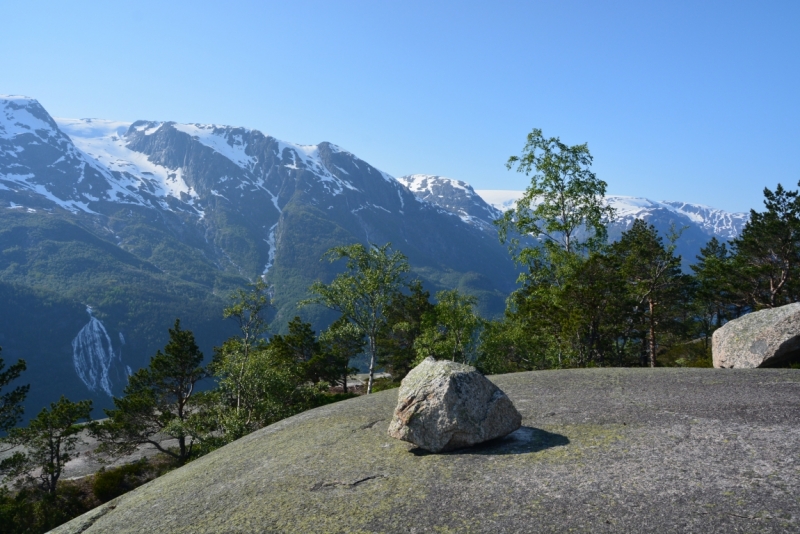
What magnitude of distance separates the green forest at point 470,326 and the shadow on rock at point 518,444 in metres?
18.3

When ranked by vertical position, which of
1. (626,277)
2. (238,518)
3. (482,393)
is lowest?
(238,518)

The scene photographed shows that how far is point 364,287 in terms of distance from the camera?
38844 mm

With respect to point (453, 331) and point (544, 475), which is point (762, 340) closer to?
point (544, 475)

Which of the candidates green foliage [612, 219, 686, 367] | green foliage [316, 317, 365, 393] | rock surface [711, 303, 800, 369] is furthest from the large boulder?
green foliage [316, 317, 365, 393]

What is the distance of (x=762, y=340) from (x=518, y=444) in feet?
54.5

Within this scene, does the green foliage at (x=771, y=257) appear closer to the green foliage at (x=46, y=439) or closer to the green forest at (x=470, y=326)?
the green forest at (x=470, y=326)

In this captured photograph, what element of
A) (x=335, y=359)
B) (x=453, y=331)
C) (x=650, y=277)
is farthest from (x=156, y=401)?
(x=650, y=277)

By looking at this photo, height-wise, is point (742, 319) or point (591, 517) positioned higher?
point (742, 319)

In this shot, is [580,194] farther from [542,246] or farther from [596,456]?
[596,456]

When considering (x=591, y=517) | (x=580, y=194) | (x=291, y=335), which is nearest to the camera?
(x=591, y=517)

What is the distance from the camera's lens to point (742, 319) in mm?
26234

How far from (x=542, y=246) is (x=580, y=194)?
15.3 ft

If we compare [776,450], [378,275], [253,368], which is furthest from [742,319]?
[253,368]

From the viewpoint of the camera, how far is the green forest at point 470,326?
3444cm
